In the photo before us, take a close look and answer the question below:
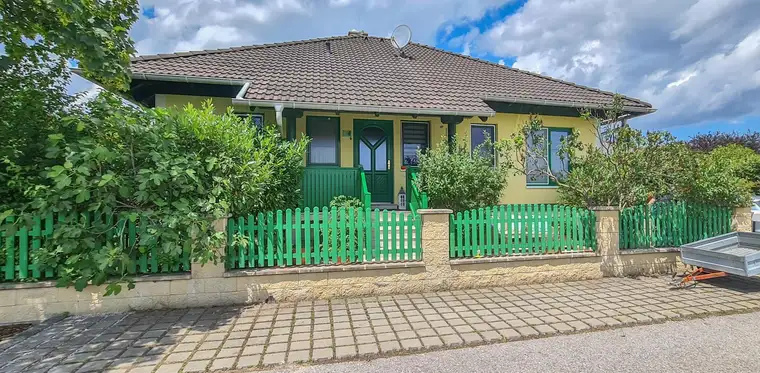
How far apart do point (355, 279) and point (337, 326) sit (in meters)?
1.10

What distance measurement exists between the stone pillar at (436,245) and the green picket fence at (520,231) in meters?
0.19

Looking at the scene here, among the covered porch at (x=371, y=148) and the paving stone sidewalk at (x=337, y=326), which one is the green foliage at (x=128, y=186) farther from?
the covered porch at (x=371, y=148)

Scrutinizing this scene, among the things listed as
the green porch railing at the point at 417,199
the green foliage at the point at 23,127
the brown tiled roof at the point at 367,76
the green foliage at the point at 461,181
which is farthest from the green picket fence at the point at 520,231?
the green foliage at the point at 23,127

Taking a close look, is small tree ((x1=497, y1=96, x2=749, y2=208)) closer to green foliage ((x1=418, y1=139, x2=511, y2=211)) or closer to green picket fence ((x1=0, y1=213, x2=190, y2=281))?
green foliage ((x1=418, y1=139, x2=511, y2=211))

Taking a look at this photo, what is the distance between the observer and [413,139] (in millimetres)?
9719

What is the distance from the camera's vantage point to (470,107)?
343 inches

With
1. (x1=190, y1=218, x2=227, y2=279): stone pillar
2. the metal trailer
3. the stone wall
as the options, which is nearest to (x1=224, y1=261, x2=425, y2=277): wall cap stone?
Result: the stone wall

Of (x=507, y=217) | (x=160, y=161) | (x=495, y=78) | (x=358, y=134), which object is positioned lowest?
(x=507, y=217)

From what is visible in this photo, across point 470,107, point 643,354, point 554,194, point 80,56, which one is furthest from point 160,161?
point 554,194

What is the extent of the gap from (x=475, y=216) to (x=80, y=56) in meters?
5.71

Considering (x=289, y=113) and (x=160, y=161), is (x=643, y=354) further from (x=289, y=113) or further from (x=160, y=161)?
(x=289, y=113)

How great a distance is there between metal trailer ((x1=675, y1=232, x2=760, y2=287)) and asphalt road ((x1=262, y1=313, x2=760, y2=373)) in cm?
150

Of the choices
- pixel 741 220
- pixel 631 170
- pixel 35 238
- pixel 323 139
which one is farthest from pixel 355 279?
pixel 741 220

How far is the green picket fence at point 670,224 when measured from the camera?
630 cm
